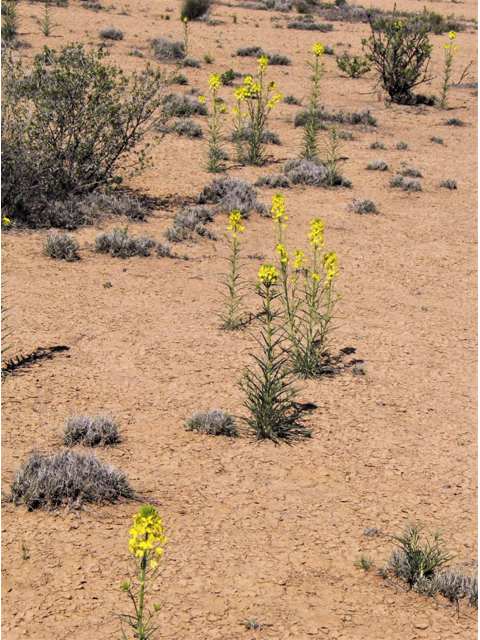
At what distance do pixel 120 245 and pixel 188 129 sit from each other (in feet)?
16.0

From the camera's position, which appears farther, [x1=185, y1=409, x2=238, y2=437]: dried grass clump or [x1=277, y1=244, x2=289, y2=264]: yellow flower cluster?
[x1=277, y1=244, x2=289, y2=264]: yellow flower cluster

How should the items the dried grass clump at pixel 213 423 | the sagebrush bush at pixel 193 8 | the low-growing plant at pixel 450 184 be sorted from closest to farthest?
the dried grass clump at pixel 213 423 → the low-growing plant at pixel 450 184 → the sagebrush bush at pixel 193 8

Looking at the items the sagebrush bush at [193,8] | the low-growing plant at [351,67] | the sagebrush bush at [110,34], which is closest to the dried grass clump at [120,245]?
the low-growing plant at [351,67]

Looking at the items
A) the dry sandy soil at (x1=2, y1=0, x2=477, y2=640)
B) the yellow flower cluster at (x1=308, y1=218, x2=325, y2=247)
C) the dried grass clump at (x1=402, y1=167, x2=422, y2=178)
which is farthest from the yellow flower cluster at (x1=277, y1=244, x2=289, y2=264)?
the dried grass clump at (x1=402, y1=167, x2=422, y2=178)

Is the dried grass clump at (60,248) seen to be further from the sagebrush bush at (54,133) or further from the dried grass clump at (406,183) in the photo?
the dried grass clump at (406,183)

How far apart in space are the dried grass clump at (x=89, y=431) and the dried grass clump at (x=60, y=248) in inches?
121

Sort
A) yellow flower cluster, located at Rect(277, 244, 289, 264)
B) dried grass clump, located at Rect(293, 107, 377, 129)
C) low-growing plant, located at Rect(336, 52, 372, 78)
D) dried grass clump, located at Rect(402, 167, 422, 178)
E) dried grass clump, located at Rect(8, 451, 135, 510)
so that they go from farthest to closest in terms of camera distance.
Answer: low-growing plant, located at Rect(336, 52, 372, 78), dried grass clump, located at Rect(293, 107, 377, 129), dried grass clump, located at Rect(402, 167, 422, 178), yellow flower cluster, located at Rect(277, 244, 289, 264), dried grass clump, located at Rect(8, 451, 135, 510)

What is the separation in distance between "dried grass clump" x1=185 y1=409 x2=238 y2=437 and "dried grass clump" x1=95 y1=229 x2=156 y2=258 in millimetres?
3108

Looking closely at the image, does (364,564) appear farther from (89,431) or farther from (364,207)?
(364,207)

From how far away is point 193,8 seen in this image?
21922 millimetres

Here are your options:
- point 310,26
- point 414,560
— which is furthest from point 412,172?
point 310,26

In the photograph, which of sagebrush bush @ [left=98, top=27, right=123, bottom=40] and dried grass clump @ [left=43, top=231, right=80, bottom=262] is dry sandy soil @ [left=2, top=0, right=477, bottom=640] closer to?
dried grass clump @ [left=43, top=231, right=80, bottom=262]

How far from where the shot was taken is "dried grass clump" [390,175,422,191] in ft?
32.5

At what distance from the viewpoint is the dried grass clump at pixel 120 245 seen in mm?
7160
